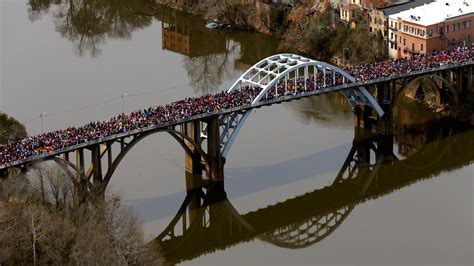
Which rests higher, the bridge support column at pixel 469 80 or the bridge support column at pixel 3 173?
the bridge support column at pixel 469 80

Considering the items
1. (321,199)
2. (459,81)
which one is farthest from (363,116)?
(321,199)

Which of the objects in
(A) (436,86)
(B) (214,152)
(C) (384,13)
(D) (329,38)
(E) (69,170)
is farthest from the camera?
(D) (329,38)

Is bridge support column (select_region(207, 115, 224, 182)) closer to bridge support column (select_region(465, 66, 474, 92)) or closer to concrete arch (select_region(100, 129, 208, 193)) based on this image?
concrete arch (select_region(100, 129, 208, 193))

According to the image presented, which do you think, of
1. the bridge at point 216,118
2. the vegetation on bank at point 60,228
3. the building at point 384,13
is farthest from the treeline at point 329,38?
the vegetation on bank at point 60,228

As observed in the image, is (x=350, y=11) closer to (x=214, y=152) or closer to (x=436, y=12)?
(x=436, y=12)

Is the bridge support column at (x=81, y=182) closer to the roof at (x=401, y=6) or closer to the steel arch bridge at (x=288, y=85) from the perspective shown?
the steel arch bridge at (x=288, y=85)

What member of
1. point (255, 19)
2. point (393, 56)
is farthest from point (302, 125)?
point (255, 19)

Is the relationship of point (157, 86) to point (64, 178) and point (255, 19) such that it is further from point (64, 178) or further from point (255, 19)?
point (64, 178)
